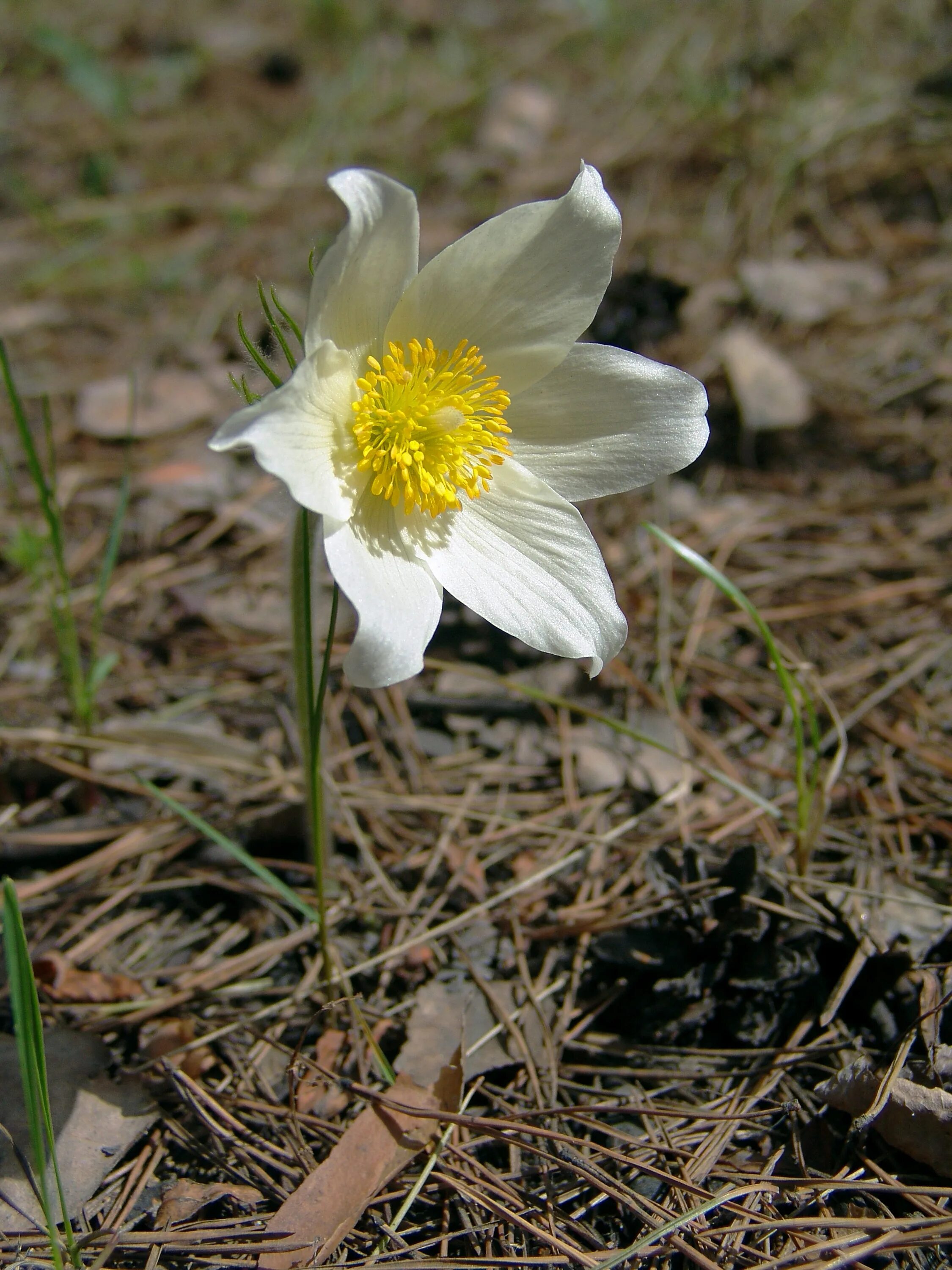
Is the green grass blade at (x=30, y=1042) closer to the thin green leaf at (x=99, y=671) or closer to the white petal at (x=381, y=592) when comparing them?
the white petal at (x=381, y=592)

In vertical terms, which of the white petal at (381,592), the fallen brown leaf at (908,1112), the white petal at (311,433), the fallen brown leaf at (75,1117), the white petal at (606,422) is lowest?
the fallen brown leaf at (908,1112)

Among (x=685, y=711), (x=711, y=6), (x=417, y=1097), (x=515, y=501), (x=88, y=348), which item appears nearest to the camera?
(x=417, y=1097)

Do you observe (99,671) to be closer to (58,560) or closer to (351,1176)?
(58,560)

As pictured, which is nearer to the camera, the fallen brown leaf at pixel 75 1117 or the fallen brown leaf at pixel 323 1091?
the fallen brown leaf at pixel 75 1117

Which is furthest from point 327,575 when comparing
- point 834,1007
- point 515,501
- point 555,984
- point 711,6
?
point 711,6

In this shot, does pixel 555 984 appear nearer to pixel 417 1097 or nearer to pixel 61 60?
pixel 417 1097

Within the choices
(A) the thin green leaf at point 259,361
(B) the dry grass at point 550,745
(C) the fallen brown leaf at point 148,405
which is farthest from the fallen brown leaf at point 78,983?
(C) the fallen brown leaf at point 148,405

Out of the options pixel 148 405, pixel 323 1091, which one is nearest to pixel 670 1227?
pixel 323 1091

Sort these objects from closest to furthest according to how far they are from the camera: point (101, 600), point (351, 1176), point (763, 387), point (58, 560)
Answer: point (351, 1176) < point (58, 560) < point (101, 600) < point (763, 387)
